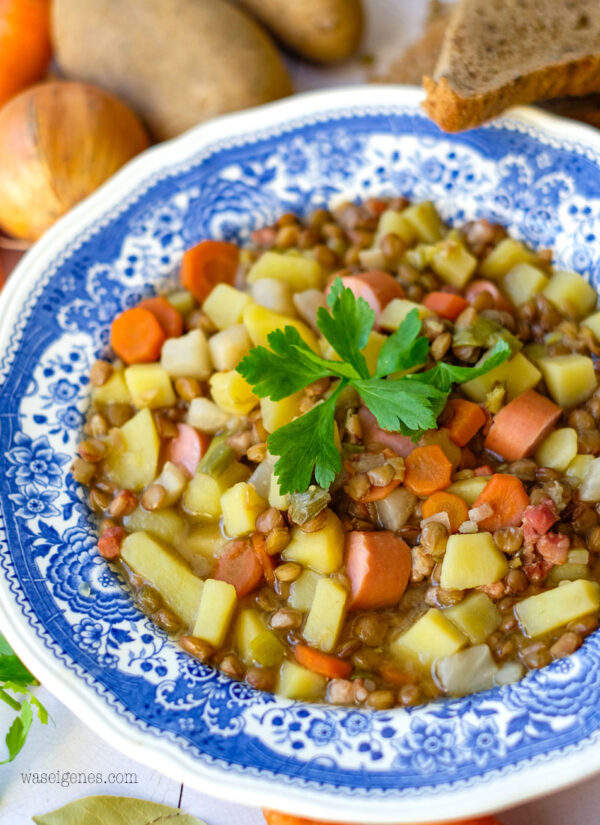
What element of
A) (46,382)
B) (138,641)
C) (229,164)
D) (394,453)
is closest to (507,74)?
(229,164)

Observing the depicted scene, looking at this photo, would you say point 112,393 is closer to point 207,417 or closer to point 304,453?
point 207,417

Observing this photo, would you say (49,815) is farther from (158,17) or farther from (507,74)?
(158,17)

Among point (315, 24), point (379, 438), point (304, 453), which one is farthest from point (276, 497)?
point (315, 24)

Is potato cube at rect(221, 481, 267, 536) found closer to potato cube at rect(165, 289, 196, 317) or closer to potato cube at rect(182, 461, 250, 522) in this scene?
potato cube at rect(182, 461, 250, 522)

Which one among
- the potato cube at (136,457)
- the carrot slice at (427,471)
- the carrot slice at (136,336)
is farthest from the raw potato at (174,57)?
the carrot slice at (427,471)

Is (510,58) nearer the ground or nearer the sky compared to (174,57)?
nearer the sky

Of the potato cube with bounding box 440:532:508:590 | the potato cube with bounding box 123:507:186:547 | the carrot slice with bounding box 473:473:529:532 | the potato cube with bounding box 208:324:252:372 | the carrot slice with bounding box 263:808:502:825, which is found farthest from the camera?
the potato cube with bounding box 208:324:252:372

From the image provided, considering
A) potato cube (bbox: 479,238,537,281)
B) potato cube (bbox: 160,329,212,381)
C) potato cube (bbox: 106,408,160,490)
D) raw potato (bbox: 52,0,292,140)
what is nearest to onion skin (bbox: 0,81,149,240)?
raw potato (bbox: 52,0,292,140)
